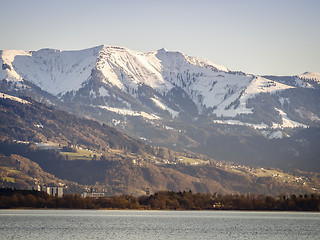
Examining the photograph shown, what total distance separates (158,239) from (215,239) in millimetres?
14889

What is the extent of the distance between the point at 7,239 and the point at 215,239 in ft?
172

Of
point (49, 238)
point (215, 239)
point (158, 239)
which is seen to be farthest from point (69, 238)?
point (215, 239)

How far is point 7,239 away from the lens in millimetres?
190375

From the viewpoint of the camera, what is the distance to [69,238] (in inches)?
7746

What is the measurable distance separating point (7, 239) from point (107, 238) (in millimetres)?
25068

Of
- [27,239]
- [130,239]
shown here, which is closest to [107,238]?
[130,239]

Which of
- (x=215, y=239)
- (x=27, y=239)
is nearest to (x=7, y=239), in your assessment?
(x=27, y=239)

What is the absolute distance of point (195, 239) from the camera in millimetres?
198875

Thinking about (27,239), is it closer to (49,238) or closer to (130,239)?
(49,238)

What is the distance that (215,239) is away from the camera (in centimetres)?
19962

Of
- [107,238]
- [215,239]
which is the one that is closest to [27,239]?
[107,238]

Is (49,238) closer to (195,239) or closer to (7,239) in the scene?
(7,239)

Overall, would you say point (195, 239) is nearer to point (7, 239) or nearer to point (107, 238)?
point (107, 238)

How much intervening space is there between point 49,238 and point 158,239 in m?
27.4
